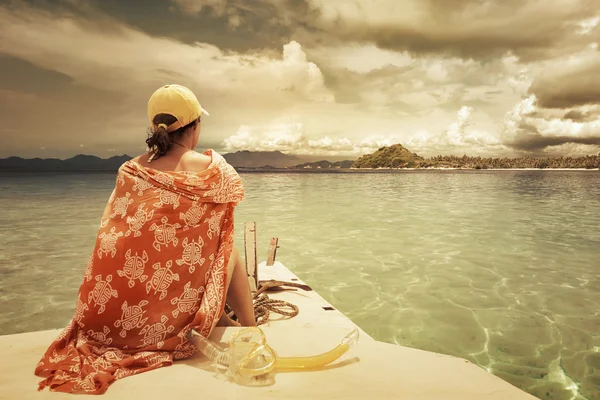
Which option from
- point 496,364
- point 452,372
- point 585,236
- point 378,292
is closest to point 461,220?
point 585,236

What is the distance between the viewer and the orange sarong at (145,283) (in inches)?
84.0

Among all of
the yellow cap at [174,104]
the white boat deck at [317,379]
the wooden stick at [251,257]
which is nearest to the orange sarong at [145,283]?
the white boat deck at [317,379]

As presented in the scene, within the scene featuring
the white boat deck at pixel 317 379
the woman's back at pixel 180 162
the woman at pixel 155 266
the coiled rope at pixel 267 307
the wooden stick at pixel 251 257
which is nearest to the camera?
the white boat deck at pixel 317 379

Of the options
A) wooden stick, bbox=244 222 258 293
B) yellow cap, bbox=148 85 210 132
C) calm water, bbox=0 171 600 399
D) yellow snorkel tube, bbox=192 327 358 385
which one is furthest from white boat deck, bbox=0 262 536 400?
calm water, bbox=0 171 600 399

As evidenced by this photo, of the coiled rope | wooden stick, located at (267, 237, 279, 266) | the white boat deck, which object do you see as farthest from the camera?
wooden stick, located at (267, 237, 279, 266)

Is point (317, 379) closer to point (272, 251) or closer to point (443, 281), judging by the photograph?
Result: point (272, 251)

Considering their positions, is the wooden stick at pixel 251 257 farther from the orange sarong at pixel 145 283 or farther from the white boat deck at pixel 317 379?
the orange sarong at pixel 145 283

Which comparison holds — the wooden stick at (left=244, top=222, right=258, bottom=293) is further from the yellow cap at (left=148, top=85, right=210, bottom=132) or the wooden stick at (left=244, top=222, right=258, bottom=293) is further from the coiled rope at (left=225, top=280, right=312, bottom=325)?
the yellow cap at (left=148, top=85, right=210, bottom=132)

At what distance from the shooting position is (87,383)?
6.21ft

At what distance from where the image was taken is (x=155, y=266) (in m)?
2.22

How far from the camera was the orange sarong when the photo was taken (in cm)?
213

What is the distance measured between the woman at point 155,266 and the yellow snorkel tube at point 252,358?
249mm

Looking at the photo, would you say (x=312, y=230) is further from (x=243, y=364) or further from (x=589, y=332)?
(x=243, y=364)

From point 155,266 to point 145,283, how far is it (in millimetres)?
122
